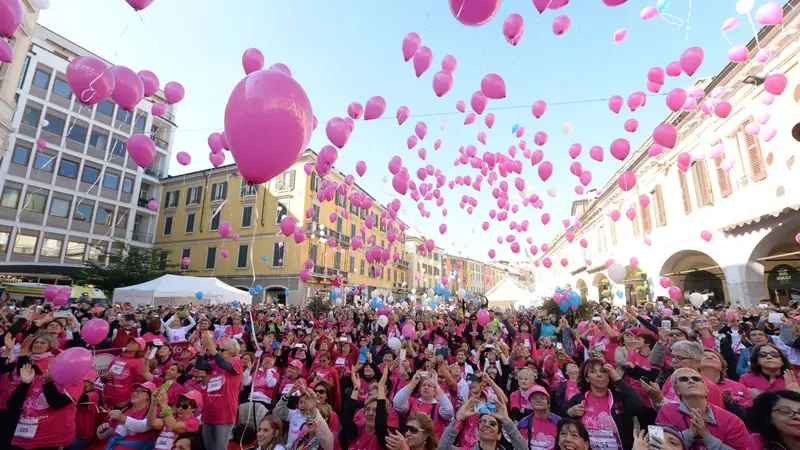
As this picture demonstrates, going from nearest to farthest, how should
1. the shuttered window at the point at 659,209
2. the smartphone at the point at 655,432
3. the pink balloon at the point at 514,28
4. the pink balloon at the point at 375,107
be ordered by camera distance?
1. the smartphone at the point at 655,432
2. the pink balloon at the point at 514,28
3. the pink balloon at the point at 375,107
4. the shuttered window at the point at 659,209

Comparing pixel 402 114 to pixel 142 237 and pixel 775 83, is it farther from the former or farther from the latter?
pixel 142 237

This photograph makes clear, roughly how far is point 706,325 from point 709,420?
14.4 ft

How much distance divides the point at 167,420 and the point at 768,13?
11.7m

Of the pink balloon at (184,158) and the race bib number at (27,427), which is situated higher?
the pink balloon at (184,158)

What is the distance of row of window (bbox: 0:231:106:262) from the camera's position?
23.0 metres

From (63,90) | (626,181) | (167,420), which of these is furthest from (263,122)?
(63,90)

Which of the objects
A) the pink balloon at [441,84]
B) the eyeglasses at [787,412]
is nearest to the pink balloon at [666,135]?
the pink balloon at [441,84]

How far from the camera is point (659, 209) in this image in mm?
16516

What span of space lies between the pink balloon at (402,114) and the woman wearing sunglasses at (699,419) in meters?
8.41

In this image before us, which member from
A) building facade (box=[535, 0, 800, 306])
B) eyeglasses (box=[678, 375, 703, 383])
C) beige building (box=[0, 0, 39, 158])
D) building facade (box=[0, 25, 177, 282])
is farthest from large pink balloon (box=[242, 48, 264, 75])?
building facade (box=[0, 25, 177, 282])

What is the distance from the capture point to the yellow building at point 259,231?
1097 inches

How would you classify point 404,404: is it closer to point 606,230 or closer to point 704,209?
point 704,209

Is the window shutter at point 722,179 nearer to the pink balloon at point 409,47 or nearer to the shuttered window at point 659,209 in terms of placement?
the shuttered window at point 659,209

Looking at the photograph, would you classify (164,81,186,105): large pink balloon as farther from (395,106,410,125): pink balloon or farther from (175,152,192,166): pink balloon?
(395,106,410,125): pink balloon
